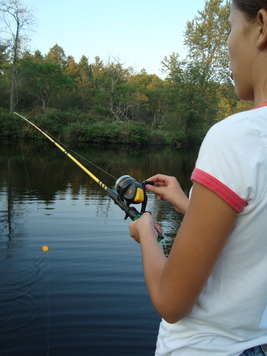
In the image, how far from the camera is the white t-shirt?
636mm

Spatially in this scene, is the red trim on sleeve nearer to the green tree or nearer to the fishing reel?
the fishing reel

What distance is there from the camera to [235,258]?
2.38ft

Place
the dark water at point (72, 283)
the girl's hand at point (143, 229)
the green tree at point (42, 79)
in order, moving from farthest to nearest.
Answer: the green tree at point (42, 79), the dark water at point (72, 283), the girl's hand at point (143, 229)

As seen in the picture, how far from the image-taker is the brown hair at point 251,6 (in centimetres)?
71

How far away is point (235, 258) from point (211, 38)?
135ft

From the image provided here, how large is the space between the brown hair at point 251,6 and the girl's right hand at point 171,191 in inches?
27.4

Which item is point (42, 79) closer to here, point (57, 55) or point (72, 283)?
point (57, 55)

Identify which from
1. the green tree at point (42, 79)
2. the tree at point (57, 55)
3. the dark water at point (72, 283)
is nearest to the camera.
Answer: the dark water at point (72, 283)

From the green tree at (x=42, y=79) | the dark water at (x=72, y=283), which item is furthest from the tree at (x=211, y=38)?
the dark water at (x=72, y=283)

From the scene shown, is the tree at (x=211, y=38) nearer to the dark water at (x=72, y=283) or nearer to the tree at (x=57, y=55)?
the tree at (x=57, y=55)

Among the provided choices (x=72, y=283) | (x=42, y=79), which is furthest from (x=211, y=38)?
(x=72, y=283)

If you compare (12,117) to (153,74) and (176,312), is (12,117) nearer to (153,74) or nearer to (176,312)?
(176,312)

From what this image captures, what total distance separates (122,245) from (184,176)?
9327mm

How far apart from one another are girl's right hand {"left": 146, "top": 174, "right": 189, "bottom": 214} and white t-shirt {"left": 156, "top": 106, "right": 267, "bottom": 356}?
540 millimetres
